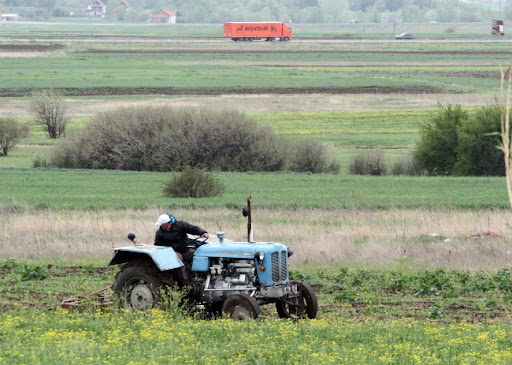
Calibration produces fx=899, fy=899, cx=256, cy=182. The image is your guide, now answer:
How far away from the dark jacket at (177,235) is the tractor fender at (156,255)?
0.23 m

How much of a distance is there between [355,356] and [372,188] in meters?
25.1

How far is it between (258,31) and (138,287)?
143 m

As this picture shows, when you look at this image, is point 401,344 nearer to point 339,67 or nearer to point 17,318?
point 17,318

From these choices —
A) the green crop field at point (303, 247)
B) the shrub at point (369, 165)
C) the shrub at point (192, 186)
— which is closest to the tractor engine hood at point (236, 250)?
the green crop field at point (303, 247)

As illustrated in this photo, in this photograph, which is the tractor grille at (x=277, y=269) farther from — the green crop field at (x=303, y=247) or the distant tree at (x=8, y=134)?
the distant tree at (x=8, y=134)

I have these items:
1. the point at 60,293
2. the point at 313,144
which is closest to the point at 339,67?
the point at 313,144

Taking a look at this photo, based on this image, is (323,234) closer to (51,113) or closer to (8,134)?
(8,134)

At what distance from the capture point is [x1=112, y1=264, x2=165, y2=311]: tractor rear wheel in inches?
509

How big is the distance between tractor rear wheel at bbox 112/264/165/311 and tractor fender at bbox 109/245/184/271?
8.0 inches

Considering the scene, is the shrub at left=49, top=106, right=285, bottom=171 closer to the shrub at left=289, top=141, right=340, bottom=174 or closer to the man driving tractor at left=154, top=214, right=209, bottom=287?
the shrub at left=289, top=141, right=340, bottom=174

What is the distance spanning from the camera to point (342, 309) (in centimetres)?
1438

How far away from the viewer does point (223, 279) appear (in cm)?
1290

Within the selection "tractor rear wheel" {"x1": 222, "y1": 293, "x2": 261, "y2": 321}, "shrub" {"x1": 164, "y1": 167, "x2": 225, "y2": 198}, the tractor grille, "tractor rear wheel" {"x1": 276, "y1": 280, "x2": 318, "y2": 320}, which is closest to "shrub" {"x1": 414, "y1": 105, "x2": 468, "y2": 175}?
"shrub" {"x1": 164, "y1": 167, "x2": 225, "y2": 198}

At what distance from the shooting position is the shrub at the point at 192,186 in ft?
105
